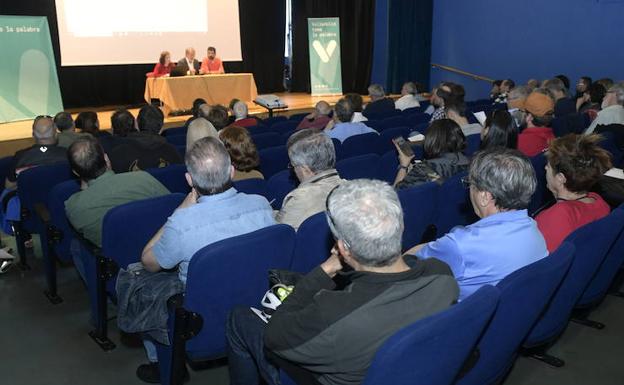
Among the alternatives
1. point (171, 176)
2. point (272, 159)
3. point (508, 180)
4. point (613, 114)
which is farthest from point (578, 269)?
point (613, 114)

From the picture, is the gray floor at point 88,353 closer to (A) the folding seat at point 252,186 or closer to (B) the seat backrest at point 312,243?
(B) the seat backrest at point 312,243

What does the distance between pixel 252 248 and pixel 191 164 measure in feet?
1.74

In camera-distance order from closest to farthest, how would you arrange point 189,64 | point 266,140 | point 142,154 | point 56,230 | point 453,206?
1. point 56,230
2. point 453,206
3. point 142,154
4. point 266,140
5. point 189,64

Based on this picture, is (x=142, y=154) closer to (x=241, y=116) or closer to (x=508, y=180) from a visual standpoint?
(x=241, y=116)

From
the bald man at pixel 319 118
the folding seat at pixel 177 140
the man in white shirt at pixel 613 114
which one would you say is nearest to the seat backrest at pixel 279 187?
the folding seat at pixel 177 140

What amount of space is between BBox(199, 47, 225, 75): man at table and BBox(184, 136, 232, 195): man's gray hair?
8793 millimetres

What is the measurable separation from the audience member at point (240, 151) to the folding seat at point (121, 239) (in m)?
0.88

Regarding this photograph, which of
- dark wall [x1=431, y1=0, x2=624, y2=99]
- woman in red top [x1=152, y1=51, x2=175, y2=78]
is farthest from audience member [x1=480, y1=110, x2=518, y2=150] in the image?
woman in red top [x1=152, y1=51, x2=175, y2=78]

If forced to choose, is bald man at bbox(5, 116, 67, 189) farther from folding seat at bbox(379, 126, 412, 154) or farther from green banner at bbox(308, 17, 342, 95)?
green banner at bbox(308, 17, 342, 95)

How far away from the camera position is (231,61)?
486 inches

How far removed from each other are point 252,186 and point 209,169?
2.60 feet

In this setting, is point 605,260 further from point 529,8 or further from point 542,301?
point 529,8

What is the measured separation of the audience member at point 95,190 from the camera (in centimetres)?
274

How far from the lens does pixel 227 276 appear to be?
202 cm
